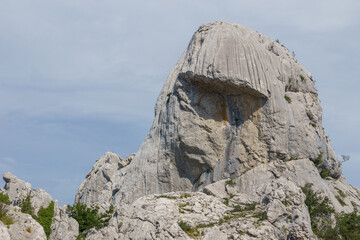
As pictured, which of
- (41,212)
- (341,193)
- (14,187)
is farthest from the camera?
(14,187)

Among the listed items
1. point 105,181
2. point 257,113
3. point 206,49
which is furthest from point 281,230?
point 105,181

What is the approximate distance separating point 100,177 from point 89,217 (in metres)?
22.6

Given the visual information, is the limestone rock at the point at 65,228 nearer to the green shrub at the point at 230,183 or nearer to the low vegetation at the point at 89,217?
the low vegetation at the point at 89,217

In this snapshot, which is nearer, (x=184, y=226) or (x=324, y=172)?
(x=184, y=226)

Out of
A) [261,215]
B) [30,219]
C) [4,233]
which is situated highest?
[261,215]

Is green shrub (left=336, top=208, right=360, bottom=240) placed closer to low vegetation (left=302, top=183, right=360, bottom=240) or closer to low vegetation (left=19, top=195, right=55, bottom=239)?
low vegetation (left=302, top=183, right=360, bottom=240)

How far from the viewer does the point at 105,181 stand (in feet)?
221

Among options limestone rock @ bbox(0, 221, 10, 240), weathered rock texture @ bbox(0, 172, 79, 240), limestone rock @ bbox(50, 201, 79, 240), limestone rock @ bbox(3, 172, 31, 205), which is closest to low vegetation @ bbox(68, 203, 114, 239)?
limestone rock @ bbox(50, 201, 79, 240)

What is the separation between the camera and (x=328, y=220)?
159 feet

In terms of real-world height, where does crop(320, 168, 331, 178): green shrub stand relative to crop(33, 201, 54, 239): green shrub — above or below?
above

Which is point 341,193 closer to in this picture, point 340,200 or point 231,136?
point 340,200

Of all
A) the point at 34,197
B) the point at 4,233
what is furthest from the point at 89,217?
the point at 4,233

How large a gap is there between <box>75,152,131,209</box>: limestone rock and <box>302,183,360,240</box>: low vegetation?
73.5 feet

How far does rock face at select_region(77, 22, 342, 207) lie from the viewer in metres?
53.9
